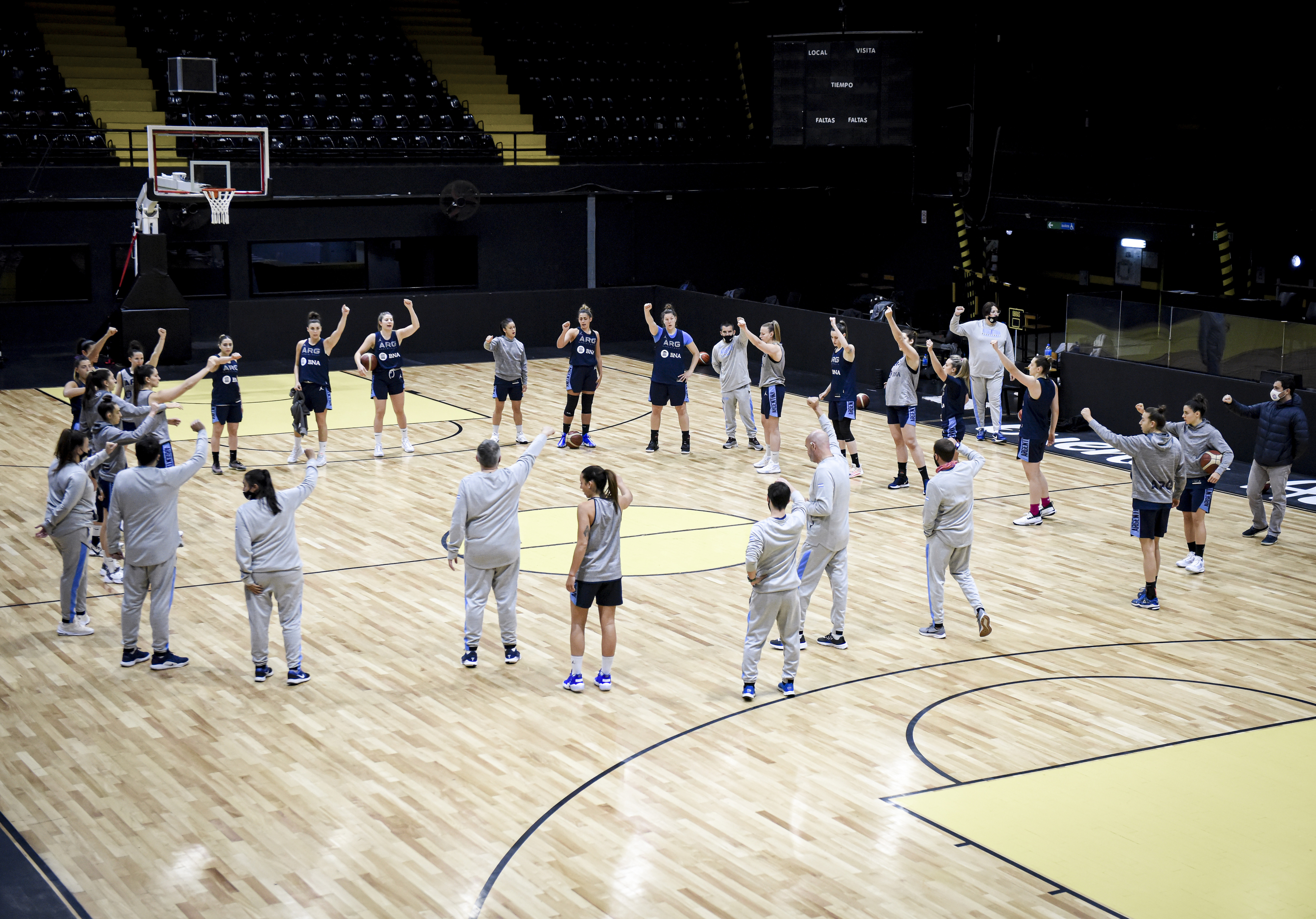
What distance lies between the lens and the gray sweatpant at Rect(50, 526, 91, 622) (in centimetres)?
966

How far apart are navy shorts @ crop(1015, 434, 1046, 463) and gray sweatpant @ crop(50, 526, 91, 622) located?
8345mm

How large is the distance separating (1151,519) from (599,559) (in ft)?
15.5

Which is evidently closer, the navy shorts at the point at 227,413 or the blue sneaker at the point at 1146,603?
the blue sneaker at the point at 1146,603

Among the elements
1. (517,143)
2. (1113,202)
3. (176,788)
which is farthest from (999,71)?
(176,788)

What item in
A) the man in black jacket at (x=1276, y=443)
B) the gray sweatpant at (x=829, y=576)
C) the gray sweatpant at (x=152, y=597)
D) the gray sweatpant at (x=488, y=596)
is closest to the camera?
the gray sweatpant at (x=152, y=597)

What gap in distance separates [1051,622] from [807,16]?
66.6 feet

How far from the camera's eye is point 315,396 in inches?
603

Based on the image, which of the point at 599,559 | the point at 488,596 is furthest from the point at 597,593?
the point at 488,596

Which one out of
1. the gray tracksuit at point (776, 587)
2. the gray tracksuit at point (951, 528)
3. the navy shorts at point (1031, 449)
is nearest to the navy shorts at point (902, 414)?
the navy shorts at point (1031, 449)

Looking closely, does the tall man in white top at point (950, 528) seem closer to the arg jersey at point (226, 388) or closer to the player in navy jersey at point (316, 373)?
the player in navy jersey at point (316, 373)

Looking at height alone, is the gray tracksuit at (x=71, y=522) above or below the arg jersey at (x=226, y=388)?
below

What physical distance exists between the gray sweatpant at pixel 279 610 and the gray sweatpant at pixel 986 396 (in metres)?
11.1

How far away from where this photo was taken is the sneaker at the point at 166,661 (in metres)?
9.38

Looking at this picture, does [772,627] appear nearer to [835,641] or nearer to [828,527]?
[828,527]
